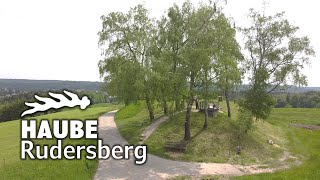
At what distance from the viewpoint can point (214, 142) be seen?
30266mm

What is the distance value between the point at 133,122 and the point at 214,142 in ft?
49.3

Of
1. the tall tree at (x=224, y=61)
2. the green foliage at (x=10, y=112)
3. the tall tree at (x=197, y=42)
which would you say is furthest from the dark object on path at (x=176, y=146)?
the green foliage at (x=10, y=112)

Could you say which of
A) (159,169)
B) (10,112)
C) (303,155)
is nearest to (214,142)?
(159,169)

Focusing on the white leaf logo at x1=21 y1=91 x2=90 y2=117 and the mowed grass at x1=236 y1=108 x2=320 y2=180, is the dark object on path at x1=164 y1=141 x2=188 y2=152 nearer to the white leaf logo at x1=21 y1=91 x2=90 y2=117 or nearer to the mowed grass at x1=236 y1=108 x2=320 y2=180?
the mowed grass at x1=236 y1=108 x2=320 y2=180

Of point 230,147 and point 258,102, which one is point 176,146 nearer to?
point 230,147

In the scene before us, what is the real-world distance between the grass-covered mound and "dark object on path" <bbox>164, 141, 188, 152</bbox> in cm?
39

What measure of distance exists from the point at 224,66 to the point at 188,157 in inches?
348

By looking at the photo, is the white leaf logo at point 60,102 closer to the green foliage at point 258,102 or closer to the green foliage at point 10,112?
the green foliage at point 258,102

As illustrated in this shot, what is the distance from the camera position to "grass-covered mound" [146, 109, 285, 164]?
1082 inches

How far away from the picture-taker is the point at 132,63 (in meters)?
35.3

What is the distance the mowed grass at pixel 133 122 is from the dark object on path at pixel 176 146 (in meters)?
3.42

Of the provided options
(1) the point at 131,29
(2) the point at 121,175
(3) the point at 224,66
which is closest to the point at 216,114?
(3) the point at 224,66

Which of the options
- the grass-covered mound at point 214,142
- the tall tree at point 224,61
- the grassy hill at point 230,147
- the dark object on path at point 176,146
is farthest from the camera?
the tall tree at point 224,61

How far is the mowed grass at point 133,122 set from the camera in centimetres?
3331
